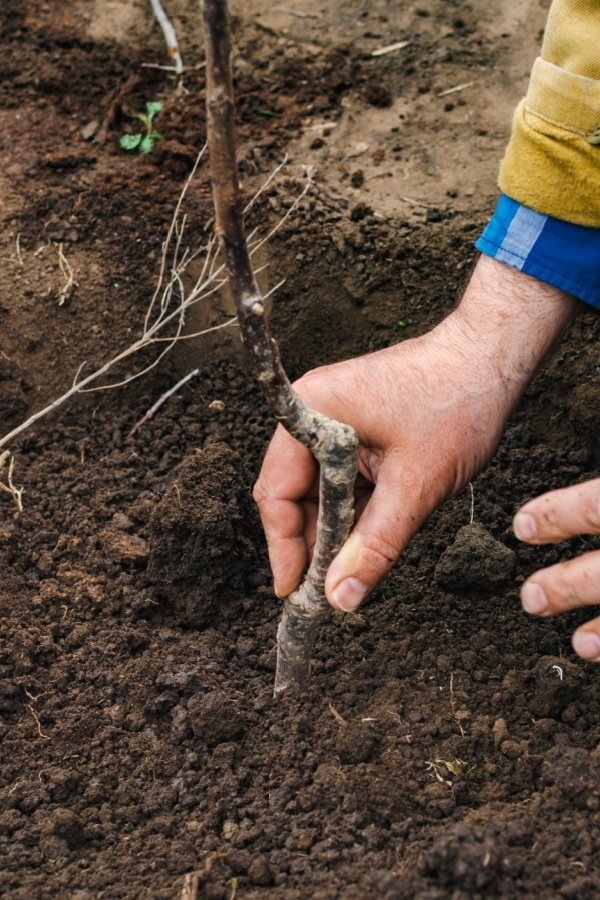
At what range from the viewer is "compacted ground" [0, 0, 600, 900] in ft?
5.94

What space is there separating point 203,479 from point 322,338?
1.00 m

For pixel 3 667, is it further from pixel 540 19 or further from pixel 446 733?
pixel 540 19

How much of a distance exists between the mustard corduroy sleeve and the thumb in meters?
0.88

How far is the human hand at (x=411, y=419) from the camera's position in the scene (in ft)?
6.56

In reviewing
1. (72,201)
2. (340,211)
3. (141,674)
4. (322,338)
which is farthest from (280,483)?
(72,201)

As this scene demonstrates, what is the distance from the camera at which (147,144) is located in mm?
3812

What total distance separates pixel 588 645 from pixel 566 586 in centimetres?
12

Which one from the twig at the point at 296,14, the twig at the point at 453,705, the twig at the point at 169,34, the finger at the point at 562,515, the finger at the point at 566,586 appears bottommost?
the twig at the point at 453,705

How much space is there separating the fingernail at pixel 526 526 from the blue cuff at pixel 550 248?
837 millimetres

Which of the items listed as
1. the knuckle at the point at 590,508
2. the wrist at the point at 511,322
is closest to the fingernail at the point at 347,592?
the knuckle at the point at 590,508

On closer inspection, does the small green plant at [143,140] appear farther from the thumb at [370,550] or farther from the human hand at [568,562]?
the human hand at [568,562]

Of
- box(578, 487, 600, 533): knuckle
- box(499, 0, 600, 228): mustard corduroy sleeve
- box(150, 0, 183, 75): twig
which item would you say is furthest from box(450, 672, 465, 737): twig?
box(150, 0, 183, 75): twig

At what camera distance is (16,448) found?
120 inches

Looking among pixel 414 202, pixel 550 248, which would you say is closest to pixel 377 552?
pixel 550 248
